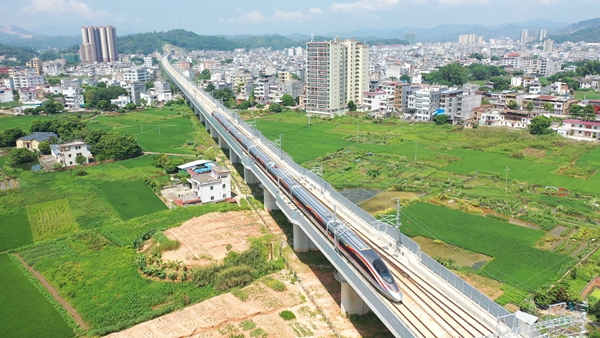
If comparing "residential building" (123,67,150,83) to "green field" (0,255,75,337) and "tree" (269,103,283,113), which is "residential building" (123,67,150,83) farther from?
"green field" (0,255,75,337)

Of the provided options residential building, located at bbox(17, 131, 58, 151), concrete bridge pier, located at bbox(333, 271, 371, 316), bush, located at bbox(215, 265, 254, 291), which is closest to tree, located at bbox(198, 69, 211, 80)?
residential building, located at bbox(17, 131, 58, 151)

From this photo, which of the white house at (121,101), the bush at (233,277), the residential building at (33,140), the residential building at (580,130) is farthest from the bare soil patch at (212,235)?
the white house at (121,101)

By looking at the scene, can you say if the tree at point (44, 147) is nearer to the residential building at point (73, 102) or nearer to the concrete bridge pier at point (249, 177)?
the concrete bridge pier at point (249, 177)

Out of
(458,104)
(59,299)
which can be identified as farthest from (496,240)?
(458,104)

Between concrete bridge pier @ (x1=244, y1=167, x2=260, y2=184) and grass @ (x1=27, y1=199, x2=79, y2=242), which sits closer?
grass @ (x1=27, y1=199, x2=79, y2=242)

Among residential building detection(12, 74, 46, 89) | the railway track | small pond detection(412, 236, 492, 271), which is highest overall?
residential building detection(12, 74, 46, 89)

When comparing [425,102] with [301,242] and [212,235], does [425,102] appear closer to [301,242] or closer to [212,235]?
[301,242]
